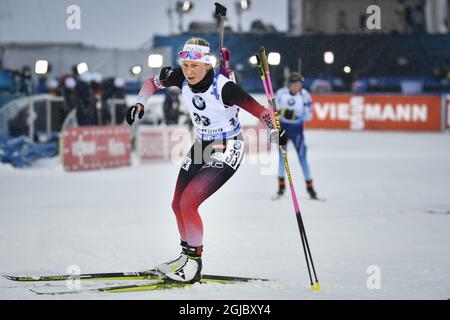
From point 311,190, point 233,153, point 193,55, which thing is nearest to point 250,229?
point 311,190

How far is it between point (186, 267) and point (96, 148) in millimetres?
10730

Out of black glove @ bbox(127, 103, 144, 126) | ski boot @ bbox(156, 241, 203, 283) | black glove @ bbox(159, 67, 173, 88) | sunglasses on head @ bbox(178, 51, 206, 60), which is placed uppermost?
sunglasses on head @ bbox(178, 51, 206, 60)

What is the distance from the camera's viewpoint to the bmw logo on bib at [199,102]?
6.52 m

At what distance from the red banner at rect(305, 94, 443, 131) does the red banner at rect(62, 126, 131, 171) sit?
502 inches

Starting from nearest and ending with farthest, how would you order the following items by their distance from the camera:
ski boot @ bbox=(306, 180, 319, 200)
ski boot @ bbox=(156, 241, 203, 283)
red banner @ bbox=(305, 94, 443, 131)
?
1. ski boot @ bbox=(156, 241, 203, 283)
2. ski boot @ bbox=(306, 180, 319, 200)
3. red banner @ bbox=(305, 94, 443, 131)

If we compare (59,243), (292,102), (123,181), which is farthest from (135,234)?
(123,181)

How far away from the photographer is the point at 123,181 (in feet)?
49.1

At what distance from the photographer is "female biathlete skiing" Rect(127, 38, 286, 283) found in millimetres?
6461

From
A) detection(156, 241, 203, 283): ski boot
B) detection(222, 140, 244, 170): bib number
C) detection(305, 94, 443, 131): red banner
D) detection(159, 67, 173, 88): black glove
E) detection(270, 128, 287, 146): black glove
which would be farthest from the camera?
detection(305, 94, 443, 131): red banner

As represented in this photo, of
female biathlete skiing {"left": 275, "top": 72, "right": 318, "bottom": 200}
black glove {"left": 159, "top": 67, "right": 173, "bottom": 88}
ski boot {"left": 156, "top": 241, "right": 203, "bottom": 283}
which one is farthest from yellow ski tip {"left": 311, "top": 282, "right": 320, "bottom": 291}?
female biathlete skiing {"left": 275, "top": 72, "right": 318, "bottom": 200}

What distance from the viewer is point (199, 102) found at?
6.54m

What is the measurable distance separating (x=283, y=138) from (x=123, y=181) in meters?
8.87

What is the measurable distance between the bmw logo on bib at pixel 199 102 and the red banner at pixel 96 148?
10.1 m

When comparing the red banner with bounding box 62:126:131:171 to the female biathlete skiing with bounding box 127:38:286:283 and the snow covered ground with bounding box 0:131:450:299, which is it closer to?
the snow covered ground with bounding box 0:131:450:299
